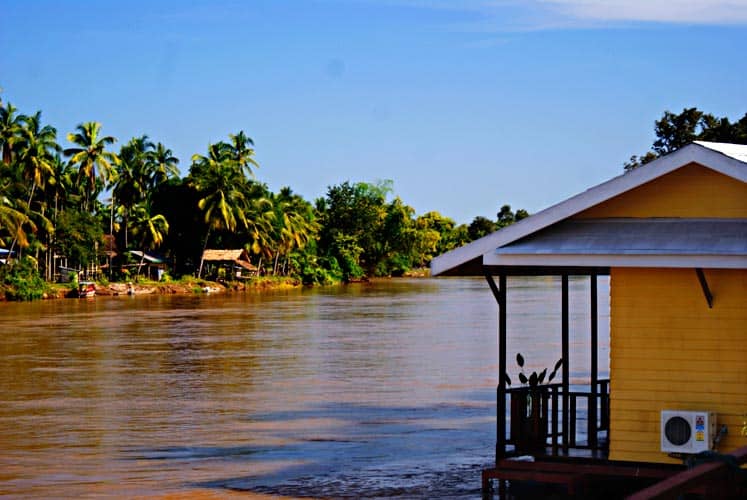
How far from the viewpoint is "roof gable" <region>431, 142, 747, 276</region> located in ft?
31.8

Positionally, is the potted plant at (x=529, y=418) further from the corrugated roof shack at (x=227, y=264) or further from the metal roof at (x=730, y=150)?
the corrugated roof shack at (x=227, y=264)

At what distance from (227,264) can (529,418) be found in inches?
2803

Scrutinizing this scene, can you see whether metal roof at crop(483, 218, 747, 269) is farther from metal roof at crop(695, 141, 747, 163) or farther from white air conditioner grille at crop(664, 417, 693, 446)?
white air conditioner grille at crop(664, 417, 693, 446)

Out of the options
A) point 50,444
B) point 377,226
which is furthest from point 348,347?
point 377,226

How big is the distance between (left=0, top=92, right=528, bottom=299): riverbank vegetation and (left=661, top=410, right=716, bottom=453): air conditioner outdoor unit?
162 ft

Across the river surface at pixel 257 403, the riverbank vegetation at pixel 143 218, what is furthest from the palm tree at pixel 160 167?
the river surface at pixel 257 403

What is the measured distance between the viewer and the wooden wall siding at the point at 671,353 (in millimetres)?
9953

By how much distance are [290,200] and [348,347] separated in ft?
223

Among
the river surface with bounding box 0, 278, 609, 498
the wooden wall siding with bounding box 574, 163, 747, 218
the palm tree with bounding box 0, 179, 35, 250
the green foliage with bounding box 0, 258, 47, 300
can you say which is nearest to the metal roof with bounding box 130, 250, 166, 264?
the green foliage with bounding box 0, 258, 47, 300

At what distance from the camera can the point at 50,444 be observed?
15719mm

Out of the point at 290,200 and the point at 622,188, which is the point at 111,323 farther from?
the point at 290,200

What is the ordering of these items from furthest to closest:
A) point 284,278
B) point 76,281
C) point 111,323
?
point 284,278, point 76,281, point 111,323

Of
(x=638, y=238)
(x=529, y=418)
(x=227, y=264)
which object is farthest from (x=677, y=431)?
(x=227, y=264)

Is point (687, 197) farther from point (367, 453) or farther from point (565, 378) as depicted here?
point (367, 453)
